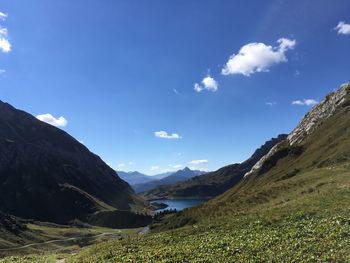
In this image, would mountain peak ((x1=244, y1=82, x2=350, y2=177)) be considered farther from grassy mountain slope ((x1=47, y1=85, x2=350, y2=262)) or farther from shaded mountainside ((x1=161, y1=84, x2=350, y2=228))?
grassy mountain slope ((x1=47, y1=85, x2=350, y2=262))

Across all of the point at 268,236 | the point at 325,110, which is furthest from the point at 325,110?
the point at 268,236

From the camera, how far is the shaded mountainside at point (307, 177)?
43031 mm

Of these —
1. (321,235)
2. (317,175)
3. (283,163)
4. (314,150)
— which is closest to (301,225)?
(321,235)

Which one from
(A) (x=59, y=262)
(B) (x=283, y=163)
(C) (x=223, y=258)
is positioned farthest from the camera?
(B) (x=283, y=163)

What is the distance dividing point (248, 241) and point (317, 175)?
3623cm

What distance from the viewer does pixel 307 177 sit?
2537 inches

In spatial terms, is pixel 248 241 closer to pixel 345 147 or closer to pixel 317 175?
pixel 317 175

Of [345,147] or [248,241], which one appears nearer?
[248,241]

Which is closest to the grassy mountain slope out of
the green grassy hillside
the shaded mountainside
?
the green grassy hillside

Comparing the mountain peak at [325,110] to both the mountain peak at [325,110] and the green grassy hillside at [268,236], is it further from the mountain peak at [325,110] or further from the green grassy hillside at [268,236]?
the green grassy hillside at [268,236]

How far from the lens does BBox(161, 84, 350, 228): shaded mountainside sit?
141 ft

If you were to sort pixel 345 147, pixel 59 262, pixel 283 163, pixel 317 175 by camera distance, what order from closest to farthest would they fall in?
pixel 59 262 < pixel 317 175 < pixel 345 147 < pixel 283 163

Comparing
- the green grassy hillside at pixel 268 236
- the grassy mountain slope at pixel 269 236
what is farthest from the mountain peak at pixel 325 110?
the green grassy hillside at pixel 268 236

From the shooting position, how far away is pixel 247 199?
59031 mm
